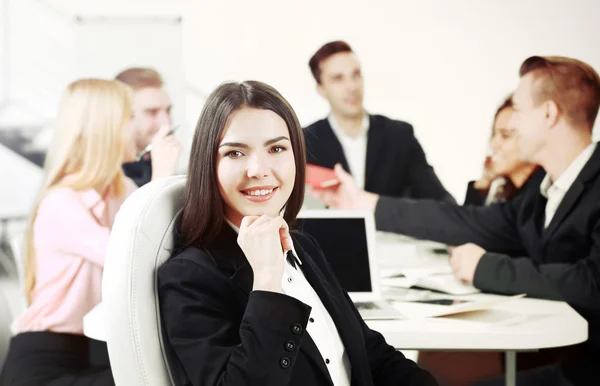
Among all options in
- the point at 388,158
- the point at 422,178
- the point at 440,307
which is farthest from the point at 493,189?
the point at 440,307

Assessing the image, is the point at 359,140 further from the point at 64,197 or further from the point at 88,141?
the point at 64,197

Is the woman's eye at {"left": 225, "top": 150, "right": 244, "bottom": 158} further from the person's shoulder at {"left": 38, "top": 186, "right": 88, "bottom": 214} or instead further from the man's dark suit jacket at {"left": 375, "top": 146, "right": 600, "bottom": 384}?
the person's shoulder at {"left": 38, "top": 186, "right": 88, "bottom": 214}

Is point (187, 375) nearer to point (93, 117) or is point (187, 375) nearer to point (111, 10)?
point (93, 117)

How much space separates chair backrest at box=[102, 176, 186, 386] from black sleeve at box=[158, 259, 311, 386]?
3 centimetres

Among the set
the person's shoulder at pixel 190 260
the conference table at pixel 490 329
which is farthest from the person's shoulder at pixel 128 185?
the person's shoulder at pixel 190 260

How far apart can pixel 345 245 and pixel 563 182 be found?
3.11 ft

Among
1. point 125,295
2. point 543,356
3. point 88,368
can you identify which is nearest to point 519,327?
point 543,356

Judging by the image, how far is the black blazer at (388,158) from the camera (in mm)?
2670

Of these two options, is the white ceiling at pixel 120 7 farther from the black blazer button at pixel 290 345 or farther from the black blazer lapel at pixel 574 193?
the black blazer button at pixel 290 345

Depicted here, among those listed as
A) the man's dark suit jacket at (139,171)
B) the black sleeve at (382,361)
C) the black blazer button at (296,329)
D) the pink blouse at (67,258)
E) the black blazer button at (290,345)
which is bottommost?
the pink blouse at (67,258)

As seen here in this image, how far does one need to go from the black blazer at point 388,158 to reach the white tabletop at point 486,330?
0.75m

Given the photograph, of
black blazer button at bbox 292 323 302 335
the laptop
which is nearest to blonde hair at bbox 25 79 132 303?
the laptop

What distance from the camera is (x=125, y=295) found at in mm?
1077

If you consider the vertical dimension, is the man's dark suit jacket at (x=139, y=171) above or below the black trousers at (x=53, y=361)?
above
